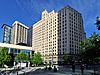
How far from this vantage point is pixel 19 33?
7190 inches

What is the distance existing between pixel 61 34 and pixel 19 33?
85.6 meters

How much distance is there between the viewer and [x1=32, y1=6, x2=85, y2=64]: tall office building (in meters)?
105

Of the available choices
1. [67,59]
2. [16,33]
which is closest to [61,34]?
[67,59]

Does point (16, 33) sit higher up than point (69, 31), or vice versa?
point (16, 33)

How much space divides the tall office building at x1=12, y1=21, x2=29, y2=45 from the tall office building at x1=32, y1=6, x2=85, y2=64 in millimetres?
57324

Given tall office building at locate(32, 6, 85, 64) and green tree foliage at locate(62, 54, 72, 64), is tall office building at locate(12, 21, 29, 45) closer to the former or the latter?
tall office building at locate(32, 6, 85, 64)

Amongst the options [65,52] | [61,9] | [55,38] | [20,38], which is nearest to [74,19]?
[61,9]

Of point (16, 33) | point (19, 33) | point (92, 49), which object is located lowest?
point (92, 49)

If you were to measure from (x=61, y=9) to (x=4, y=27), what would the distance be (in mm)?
86159

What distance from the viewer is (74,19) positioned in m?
114

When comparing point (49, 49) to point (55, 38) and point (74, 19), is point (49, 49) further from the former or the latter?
point (74, 19)

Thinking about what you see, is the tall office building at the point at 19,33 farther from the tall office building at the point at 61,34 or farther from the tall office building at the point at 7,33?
the tall office building at the point at 61,34

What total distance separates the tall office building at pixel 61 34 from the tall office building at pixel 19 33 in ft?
188

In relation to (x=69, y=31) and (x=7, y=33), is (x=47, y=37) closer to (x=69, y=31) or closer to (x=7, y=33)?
(x=69, y=31)
